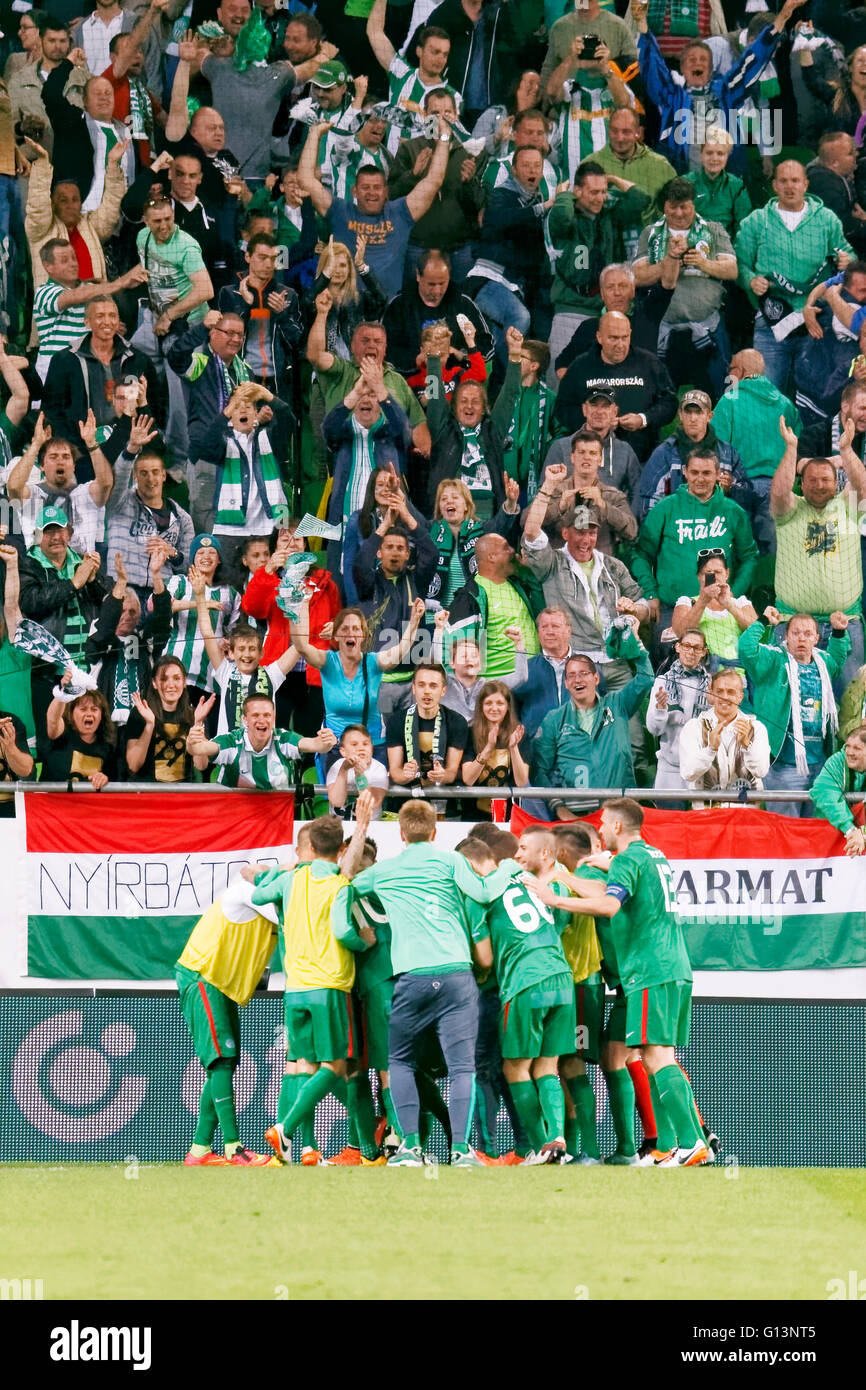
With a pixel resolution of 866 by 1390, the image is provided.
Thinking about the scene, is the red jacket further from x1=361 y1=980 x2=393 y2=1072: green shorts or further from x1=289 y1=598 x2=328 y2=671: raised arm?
x1=361 y1=980 x2=393 y2=1072: green shorts

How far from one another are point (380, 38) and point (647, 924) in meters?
9.55

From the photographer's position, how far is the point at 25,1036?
452 inches

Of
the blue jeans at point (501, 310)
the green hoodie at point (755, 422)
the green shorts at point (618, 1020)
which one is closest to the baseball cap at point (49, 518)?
the blue jeans at point (501, 310)

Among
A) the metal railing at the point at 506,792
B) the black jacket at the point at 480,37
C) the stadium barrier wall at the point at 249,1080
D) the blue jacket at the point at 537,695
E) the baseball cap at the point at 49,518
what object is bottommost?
the stadium barrier wall at the point at 249,1080

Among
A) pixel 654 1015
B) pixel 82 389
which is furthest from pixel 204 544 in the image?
pixel 654 1015

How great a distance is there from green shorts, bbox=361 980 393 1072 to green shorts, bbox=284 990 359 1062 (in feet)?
0.33

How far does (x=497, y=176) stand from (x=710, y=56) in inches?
83.6

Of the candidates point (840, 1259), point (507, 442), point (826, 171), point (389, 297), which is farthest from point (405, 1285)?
point (826, 171)

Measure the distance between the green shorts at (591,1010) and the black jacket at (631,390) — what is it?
5.97 meters

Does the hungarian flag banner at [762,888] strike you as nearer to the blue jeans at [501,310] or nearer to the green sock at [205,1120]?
the green sock at [205,1120]

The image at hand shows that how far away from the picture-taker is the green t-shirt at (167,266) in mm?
15242

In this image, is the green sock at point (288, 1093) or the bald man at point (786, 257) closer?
the green sock at point (288, 1093)

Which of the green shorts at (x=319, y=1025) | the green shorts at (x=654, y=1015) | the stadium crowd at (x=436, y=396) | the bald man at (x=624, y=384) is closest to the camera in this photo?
the green shorts at (x=654, y=1015)

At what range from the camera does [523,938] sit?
9523mm
